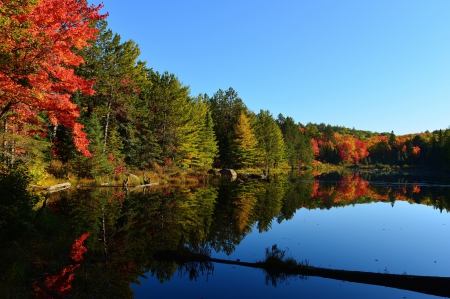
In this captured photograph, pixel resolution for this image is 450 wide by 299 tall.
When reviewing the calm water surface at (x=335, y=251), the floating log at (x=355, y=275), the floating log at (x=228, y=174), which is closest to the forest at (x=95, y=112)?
the floating log at (x=228, y=174)

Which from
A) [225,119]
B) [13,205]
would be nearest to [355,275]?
[13,205]

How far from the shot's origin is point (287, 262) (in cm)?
983

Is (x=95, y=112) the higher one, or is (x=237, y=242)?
(x=95, y=112)

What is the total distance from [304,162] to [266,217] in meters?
91.7

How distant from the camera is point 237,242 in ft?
43.6

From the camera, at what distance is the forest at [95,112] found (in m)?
12.0

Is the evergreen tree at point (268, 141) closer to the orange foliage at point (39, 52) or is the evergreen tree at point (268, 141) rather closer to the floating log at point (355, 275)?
the orange foliage at point (39, 52)

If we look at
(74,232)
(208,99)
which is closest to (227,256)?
(74,232)

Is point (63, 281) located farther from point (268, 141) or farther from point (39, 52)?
point (268, 141)

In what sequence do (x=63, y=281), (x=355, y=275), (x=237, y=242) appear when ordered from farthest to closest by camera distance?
(x=237, y=242), (x=355, y=275), (x=63, y=281)

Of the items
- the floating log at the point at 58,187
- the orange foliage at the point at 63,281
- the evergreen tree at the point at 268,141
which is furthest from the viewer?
the evergreen tree at the point at 268,141

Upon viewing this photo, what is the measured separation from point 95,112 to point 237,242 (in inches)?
1024

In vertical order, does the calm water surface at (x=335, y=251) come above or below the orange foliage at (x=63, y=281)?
below

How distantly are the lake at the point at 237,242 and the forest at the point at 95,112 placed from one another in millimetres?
4635
